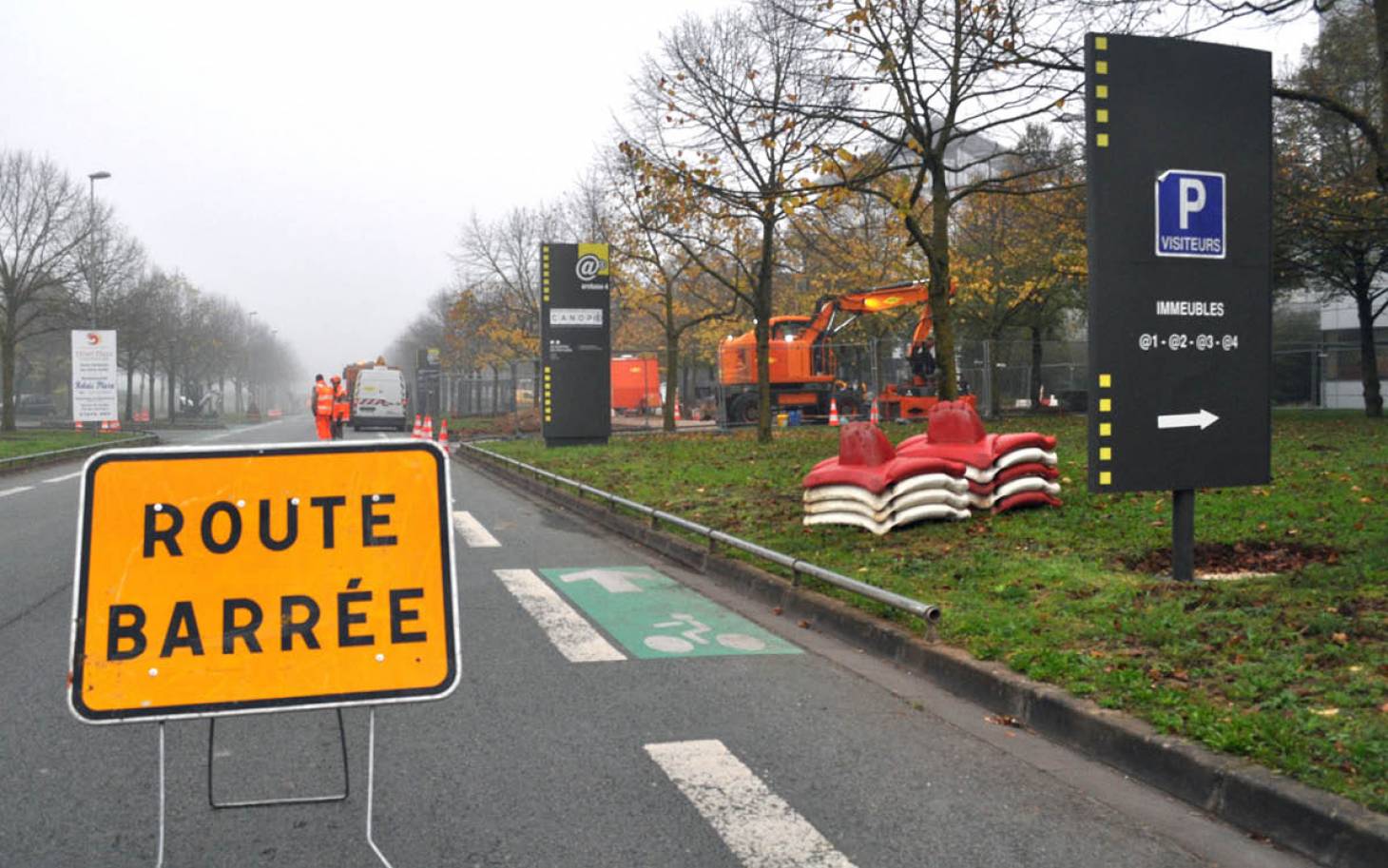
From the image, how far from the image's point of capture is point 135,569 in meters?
3.75

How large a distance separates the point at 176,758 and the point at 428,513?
2.08 metres

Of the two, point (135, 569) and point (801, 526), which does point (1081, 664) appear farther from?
point (801, 526)

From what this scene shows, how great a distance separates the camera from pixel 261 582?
12.6ft

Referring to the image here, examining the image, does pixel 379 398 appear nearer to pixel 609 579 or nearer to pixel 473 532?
pixel 473 532

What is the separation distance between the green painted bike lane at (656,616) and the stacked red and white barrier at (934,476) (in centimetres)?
189

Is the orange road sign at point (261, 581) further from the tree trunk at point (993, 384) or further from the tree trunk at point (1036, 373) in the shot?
the tree trunk at point (1036, 373)

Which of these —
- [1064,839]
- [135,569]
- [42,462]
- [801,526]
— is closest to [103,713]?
[135,569]

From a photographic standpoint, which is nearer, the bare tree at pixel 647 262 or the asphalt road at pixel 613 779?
the asphalt road at pixel 613 779

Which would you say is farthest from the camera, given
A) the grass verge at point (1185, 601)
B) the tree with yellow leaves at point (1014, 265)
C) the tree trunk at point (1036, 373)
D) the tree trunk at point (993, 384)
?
the tree trunk at point (1036, 373)

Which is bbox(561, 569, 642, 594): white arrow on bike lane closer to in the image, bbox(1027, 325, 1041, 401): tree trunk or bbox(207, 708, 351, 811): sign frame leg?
bbox(207, 708, 351, 811): sign frame leg

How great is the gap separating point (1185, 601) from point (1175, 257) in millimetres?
2312

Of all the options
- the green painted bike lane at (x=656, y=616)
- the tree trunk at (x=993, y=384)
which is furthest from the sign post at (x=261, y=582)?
the tree trunk at (x=993, y=384)

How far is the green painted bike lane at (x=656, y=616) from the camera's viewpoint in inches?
299

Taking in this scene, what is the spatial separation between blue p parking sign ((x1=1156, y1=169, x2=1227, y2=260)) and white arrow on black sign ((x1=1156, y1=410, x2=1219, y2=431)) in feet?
3.51
